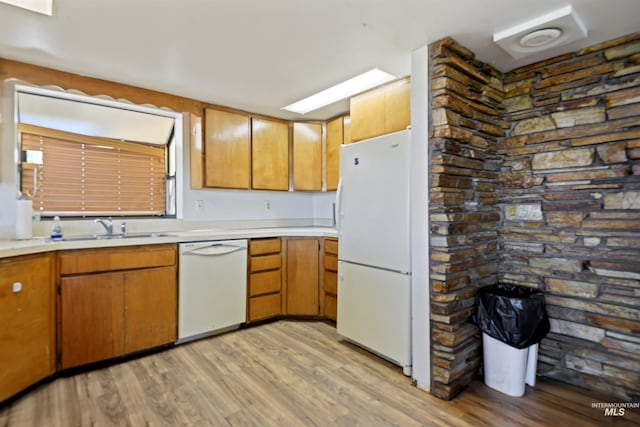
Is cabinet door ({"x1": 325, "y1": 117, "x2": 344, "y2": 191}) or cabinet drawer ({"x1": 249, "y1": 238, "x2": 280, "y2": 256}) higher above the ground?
cabinet door ({"x1": 325, "y1": 117, "x2": 344, "y2": 191})

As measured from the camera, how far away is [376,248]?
237 centimetres

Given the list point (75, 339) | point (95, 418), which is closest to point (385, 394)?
point (95, 418)

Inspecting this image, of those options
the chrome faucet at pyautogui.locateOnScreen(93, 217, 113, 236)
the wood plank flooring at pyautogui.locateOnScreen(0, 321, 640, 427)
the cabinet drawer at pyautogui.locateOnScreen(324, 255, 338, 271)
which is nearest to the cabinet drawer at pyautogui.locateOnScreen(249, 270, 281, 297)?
the cabinet drawer at pyautogui.locateOnScreen(324, 255, 338, 271)

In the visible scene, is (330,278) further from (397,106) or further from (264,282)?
(397,106)

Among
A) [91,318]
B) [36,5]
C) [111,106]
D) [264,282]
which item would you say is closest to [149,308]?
Result: [91,318]

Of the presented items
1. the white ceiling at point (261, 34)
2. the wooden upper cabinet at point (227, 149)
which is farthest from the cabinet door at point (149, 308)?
the white ceiling at point (261, 34)

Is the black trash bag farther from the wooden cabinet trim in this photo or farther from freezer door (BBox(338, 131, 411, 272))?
the wooden cabinet trim

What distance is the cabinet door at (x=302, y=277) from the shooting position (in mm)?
3244

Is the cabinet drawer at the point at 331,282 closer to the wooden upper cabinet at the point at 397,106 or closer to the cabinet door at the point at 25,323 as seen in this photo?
the wooden upper cabinet at the point at 397,106

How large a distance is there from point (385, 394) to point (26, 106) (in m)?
3.41

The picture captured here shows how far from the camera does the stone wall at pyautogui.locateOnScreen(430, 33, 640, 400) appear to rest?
6.32 ft

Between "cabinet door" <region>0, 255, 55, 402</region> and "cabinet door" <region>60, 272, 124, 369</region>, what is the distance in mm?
78

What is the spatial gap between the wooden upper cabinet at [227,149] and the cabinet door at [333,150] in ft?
2.89

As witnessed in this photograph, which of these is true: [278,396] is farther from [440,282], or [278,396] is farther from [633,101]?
[633,101]
